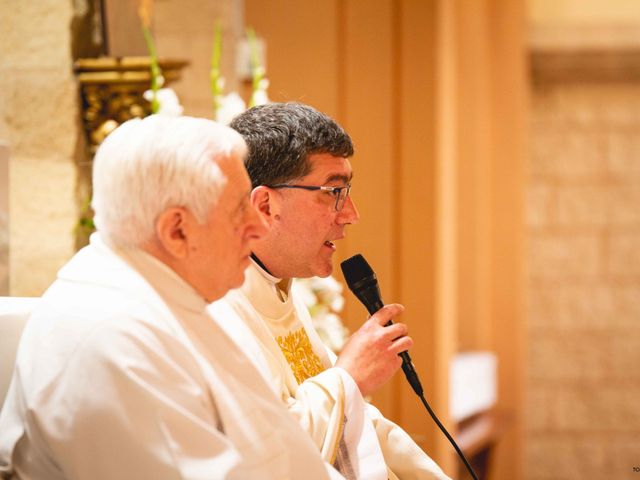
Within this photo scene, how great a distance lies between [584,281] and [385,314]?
476 cm

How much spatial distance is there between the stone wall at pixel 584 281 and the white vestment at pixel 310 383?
172 inches

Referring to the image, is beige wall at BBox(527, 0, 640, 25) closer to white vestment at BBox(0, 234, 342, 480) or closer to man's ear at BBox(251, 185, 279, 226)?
man's ear at BBox(251, 185, 279, 226)

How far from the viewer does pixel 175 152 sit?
1.36 metres

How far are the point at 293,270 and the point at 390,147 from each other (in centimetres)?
250

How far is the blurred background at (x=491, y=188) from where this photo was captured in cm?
441

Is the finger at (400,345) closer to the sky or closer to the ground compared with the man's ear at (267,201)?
closer to the ground

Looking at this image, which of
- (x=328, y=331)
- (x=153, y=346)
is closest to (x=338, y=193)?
(x=153, y=346)

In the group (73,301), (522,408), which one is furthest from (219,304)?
(522,408)

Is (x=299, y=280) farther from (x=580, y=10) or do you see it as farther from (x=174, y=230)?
(x=580, y=10)

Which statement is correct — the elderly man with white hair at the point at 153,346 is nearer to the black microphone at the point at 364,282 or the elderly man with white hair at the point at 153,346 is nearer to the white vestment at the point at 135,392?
the white vestment at the point at 135,392

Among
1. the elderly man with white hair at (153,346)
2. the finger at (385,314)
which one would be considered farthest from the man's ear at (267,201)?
the elderly man with white hair at (153,346)

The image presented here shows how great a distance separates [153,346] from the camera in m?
1.29

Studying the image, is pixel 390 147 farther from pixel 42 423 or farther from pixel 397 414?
pixel 42 423

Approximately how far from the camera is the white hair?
4.44 feet
